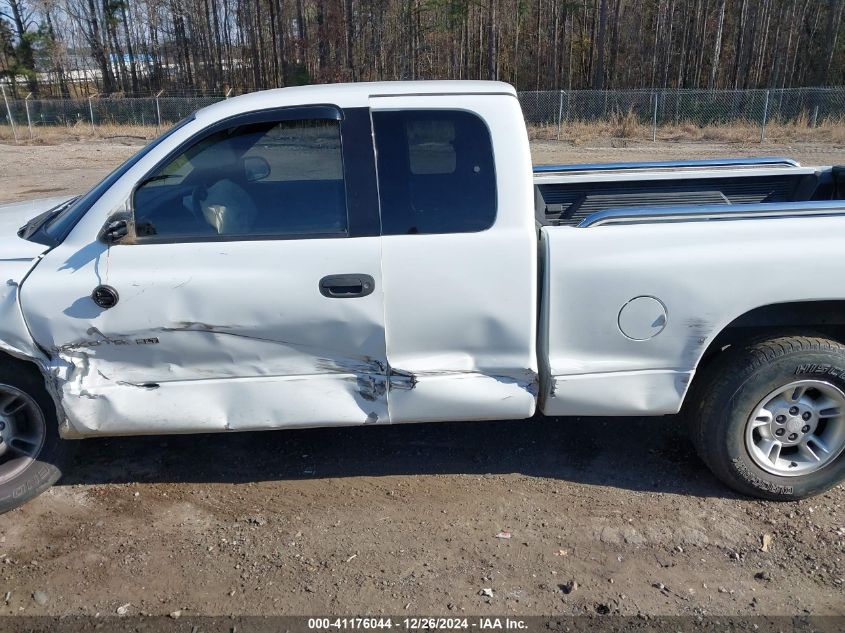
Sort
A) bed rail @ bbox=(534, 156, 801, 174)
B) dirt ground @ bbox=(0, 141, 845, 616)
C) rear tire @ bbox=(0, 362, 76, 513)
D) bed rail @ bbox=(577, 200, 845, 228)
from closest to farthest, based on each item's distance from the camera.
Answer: dirt ground @ bbox=(0, 141, 845, 616), bed rail @ bbox=(577, 200, 845, 228), rear tire @ bbox=(0, 362, 76, 513), bed rail @ bbox=(534, 156, 801, 174)

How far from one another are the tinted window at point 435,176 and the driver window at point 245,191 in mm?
224

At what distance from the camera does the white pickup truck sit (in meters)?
3.40

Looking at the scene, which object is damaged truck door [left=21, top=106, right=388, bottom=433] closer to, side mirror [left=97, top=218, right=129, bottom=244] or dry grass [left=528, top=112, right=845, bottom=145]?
side mirror [left=97, top=218, right=129, bottom=244]

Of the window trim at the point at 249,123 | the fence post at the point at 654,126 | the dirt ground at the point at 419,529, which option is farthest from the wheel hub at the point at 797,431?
the fence post at the point at 654,126

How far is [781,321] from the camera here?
11.9ft

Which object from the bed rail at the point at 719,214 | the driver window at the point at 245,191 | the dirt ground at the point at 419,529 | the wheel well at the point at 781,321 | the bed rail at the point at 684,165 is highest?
the driver window at the point at 245,191

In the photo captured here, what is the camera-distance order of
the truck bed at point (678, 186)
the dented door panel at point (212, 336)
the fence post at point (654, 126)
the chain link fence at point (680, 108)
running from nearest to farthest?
the dented door panel at point (212, 336)
the truck bed at point (678, 186)
the fence post at point (654, 126)
the chain link fence at point (680, 108)

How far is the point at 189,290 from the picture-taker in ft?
11.1

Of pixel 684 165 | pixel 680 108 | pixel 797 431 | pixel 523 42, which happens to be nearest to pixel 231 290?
pixel 797 431

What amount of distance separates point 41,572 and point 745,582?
3183mm

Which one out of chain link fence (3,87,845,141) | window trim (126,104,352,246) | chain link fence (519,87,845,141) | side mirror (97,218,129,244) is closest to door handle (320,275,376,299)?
window trim (126,104,352,246)

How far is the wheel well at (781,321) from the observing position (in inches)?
142

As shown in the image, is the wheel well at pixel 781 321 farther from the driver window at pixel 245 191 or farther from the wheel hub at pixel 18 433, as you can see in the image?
the wheel hub at pixel 18 433

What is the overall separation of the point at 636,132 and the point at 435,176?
2366cm
